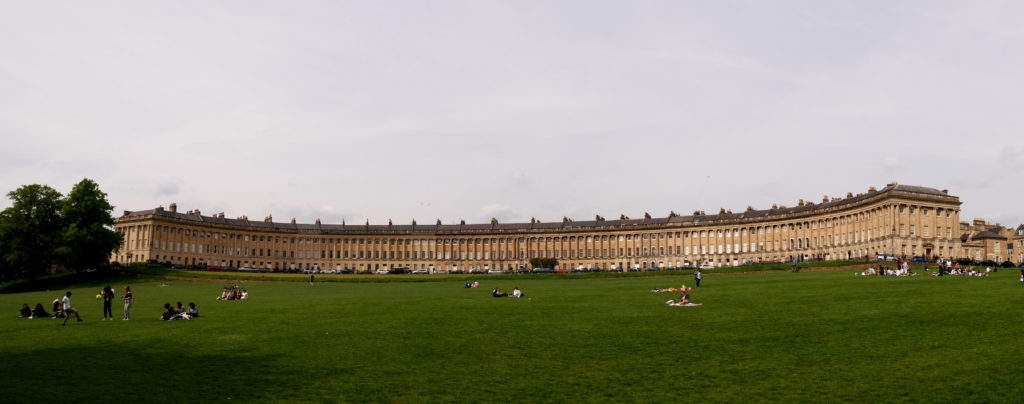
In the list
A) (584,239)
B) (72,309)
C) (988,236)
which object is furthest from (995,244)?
(72,309)

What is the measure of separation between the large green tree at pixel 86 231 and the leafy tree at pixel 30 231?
1490 mm

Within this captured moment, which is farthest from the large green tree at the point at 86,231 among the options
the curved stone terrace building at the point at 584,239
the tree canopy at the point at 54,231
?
the curved stone terrace building at the point at 584,239

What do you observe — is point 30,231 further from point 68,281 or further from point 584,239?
point 584,239

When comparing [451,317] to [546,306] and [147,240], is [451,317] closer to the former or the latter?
[546,306]

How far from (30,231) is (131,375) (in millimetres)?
81741

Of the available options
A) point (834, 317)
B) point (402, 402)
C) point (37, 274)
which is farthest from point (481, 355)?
point (37, 274)

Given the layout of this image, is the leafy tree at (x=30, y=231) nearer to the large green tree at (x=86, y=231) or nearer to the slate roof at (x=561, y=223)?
the large green tree at (x=86, y=231)

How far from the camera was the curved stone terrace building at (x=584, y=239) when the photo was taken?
11156 cm

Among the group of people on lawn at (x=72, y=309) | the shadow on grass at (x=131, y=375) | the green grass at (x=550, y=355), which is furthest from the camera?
the group of people on lawn at (x=72, y=309)

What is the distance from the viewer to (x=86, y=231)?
8544 cm

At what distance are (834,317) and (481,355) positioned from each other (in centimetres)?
1480

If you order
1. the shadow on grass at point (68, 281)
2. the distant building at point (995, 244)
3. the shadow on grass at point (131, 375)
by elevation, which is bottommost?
the shadow on grass at point (68, 281)

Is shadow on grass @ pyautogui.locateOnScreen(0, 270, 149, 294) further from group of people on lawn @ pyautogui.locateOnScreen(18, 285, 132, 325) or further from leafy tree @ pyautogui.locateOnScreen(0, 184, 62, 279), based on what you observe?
group of people on lawn @ pyautogui.locateOnScreen(18, 285, 132, 325)

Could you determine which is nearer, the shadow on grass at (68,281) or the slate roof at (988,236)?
the shadow on grass at (68,281)
